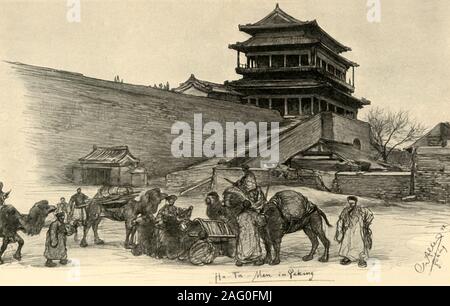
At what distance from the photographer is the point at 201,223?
7.72 m

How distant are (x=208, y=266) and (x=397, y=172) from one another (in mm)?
3158

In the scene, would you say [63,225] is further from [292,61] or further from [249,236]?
[292,61]

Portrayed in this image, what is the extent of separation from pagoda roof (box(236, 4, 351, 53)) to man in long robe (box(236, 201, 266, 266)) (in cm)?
275

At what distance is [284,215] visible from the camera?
784 cm

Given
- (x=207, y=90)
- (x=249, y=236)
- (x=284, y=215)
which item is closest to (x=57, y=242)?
(x=249, y=236)

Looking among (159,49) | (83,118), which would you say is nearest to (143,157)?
(83,118)

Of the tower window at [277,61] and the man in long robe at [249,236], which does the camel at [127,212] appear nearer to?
the man in long robe at [249,236]

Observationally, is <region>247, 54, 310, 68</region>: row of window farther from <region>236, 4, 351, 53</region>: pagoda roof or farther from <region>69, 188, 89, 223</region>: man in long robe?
<region>69, 188, 89, 223</region>: man in long robe

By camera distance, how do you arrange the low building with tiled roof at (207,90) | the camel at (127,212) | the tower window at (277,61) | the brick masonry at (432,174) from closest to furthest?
the camel at (127,212) → the brick masonry at (432,174) → the low building with tiled roof at (207,90) → the tower window at (277,61)

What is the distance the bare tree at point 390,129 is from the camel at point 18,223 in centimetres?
495

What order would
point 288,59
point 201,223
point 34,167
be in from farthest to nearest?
point 288,59
point 34,167
point 201,223

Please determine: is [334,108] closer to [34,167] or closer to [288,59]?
[288,59]

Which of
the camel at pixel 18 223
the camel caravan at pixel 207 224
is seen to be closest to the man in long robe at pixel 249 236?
the camel caravan at pixel 207 224

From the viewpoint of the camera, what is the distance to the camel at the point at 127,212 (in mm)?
8156
